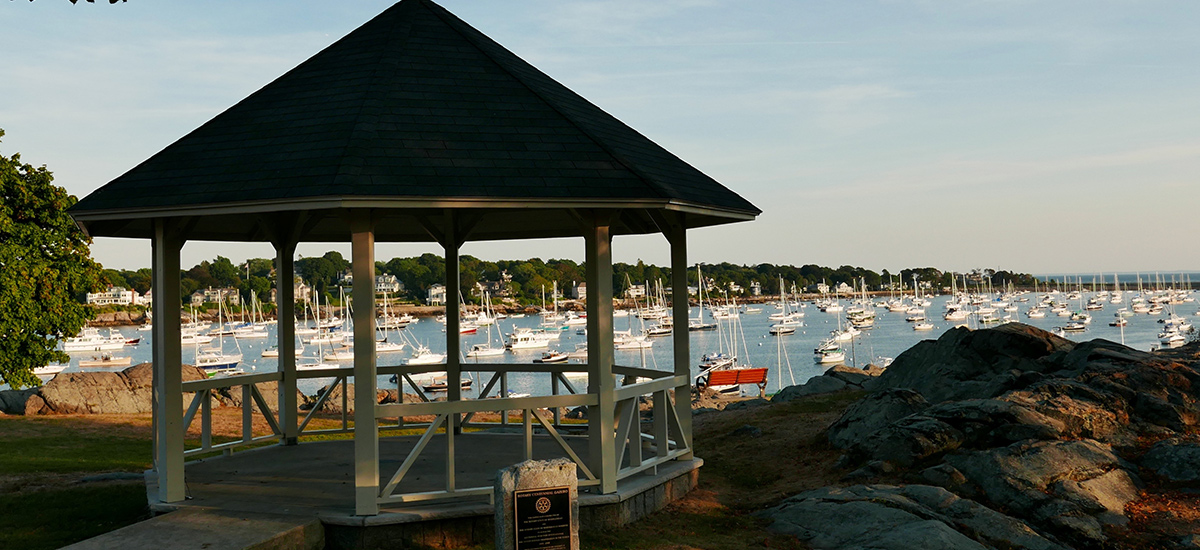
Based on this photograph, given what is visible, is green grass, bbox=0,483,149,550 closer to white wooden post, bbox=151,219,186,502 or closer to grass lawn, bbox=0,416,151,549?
grass lawn, bbox=0,416,151,549

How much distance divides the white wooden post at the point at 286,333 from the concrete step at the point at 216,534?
14.3 ft

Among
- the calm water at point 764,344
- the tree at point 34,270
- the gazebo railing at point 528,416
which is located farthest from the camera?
the calm water at point 764,344

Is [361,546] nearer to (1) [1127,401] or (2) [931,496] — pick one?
(2) [931,496]

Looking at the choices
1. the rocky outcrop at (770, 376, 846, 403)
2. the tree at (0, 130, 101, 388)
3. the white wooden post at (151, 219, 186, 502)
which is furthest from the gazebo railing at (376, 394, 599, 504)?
the tree at (0, 130, 101, 388)

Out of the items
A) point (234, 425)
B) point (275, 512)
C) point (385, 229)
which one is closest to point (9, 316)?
point (234, 425)

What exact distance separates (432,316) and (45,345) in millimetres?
146618

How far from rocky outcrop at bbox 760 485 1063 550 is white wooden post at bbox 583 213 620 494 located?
209 centimetres

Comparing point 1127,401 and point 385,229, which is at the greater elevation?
point 385,229

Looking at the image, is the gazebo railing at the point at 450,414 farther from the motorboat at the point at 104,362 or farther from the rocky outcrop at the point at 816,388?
the motorboat at the point at 104,362

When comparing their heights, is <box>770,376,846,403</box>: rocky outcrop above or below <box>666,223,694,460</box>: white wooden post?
below

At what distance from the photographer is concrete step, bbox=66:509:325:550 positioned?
786cm

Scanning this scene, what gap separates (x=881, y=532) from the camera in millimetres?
8938

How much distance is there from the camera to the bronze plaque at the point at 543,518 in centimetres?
752

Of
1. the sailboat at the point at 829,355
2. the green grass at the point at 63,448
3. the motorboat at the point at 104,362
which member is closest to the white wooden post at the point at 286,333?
the green grass at the point at 63,448
